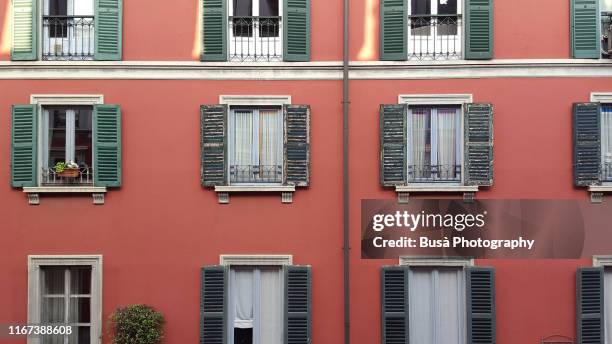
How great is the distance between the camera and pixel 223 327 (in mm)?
11523

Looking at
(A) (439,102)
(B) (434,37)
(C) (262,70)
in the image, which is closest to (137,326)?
(C) (262,70)

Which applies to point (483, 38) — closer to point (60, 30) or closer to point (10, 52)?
point (60, 30)

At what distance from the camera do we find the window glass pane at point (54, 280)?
1177 centimetres

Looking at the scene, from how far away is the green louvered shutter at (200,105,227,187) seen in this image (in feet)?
37.9

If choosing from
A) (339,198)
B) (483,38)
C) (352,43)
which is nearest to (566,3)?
(483,38)

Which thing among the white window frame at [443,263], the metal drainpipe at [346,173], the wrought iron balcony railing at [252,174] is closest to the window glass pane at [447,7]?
the metal drainpipe at [346,173]

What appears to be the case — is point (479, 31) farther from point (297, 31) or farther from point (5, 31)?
point (5, 31)

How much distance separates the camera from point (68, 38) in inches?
470

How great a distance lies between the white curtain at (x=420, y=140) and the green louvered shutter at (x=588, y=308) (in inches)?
128

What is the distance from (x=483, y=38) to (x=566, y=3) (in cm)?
167

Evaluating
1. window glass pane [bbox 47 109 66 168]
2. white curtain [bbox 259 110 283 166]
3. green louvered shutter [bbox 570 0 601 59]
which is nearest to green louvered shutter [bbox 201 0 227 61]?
white curtain [bbox 259 110 283 166]

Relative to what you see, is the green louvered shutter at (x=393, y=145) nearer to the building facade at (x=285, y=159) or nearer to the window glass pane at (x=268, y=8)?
the building facade at (x=285, y=159)

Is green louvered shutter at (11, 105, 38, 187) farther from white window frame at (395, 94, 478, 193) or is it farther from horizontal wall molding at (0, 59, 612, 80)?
white window frame at (395, 94, 478, 193)

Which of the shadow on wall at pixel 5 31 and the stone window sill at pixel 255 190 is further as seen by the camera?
the shadow on wall at pixel 5 31
